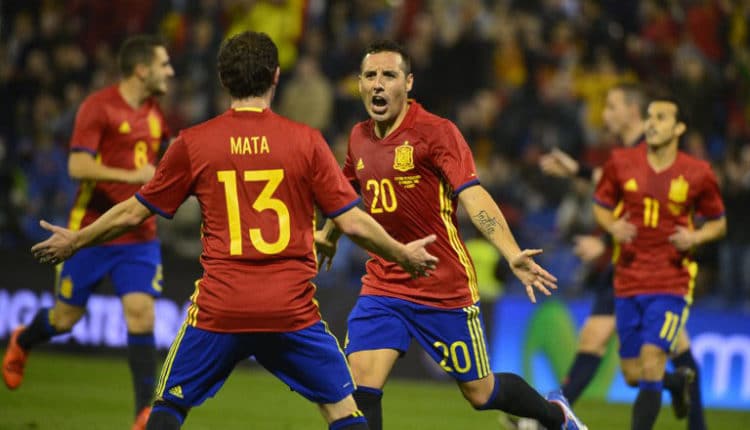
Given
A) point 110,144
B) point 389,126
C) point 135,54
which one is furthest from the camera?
point 135,54

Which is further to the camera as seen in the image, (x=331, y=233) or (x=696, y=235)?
(x=696, y=235)

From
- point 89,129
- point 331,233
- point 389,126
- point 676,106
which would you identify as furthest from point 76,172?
point 676,106

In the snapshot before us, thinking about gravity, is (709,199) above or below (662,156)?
below

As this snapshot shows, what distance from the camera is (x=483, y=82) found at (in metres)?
15.6

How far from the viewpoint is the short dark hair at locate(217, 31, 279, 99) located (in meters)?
5.37

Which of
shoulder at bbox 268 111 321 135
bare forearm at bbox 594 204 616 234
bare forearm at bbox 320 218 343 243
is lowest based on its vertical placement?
bare forearm at bbox 594 204 616 234

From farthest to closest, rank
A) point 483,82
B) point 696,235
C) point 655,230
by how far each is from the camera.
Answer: point 483,82 → point 655,230 → point 696,235

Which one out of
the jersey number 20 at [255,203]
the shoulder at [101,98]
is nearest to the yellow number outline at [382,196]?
the jersey number 20 at [255,203]

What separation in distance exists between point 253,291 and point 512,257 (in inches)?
53.8

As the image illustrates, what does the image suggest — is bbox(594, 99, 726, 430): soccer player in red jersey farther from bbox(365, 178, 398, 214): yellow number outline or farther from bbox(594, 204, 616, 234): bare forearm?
bbox(365, 178, 398, 214): yellow number outline

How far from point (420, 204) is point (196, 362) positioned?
68.3 inches

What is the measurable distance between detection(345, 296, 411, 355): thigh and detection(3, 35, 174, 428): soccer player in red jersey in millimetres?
2202

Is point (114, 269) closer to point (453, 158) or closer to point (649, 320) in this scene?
point (453, 158)

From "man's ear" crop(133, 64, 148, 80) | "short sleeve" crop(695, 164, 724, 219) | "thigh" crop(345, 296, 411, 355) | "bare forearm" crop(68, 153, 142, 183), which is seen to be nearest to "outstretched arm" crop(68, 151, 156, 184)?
"bare forearm" crop(68, 153, 142, 183)
